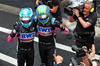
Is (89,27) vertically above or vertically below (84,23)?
below

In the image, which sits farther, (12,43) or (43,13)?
(12,43)

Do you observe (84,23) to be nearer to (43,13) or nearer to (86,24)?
(86,24)

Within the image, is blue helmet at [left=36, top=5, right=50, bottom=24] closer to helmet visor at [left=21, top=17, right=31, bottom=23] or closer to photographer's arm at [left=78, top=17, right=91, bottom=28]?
helmet visor at [left=21, top=17, right=31, bottom=23]

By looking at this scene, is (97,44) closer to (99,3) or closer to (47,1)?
(47,1)

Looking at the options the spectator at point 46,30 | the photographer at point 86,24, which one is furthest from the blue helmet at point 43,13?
the photographer at point 86,24

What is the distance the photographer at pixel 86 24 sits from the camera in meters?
5.04

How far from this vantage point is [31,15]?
4.74 meters

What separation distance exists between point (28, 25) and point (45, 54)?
45.1 inches

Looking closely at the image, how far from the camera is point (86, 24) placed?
5.02 metres

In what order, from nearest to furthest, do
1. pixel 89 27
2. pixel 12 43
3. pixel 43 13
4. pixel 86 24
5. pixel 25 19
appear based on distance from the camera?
pixel 25 19 < pixel 43 13 < pixel 86 24 < pixel 89 27 < pixel 12 43

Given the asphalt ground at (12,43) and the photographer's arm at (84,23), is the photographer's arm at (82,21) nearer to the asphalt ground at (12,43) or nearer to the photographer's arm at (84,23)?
the photographer's arm at (84,23)

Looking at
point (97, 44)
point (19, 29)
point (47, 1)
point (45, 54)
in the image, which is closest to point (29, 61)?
point (45, 54)

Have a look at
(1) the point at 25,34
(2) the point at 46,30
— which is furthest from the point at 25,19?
(2) the point at 46,30

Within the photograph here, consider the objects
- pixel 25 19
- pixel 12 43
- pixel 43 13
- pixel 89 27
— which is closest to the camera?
pixel 25 19
